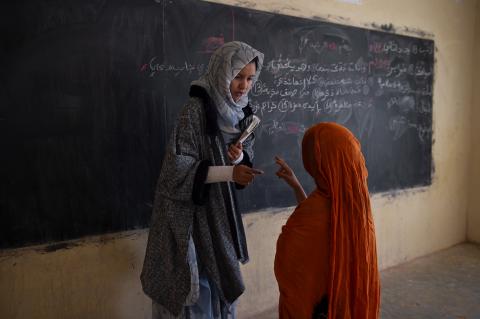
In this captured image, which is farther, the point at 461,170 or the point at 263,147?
the point at 461,170

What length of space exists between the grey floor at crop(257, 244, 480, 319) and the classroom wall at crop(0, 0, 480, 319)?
0.15 metres

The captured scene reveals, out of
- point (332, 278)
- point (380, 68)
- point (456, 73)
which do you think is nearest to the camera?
point (332, 278)

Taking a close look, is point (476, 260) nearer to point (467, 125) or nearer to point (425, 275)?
point (425, 275)

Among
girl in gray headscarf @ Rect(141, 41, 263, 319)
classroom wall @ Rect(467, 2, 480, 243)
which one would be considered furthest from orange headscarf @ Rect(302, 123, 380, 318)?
classroom wall @ Rect(467, 2, 480, 243)

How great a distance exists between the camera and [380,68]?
338cm

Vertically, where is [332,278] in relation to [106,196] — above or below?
below

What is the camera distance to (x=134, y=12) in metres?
2.07

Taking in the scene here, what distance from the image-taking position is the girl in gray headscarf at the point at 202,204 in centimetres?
159

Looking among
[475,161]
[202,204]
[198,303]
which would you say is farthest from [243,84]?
[475,161]

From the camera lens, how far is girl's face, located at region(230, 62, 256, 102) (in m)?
1.70

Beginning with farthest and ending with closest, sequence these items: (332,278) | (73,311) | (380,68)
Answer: (380,68) < (73,311) < (332,278)

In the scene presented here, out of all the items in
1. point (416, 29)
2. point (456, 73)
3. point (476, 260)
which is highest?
point (416, 29)

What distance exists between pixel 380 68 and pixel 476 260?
2093mm

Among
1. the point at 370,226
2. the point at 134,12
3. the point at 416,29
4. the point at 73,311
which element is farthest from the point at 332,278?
the point at 416,29
